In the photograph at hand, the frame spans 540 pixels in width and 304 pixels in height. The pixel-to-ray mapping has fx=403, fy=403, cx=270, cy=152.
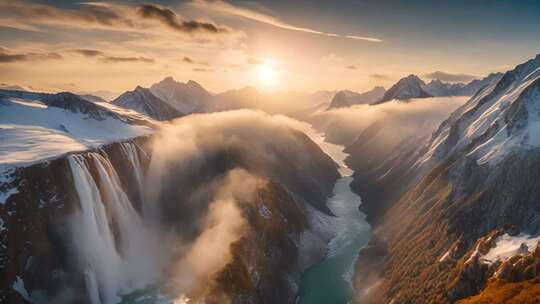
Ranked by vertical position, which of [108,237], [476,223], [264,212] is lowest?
[108,237]

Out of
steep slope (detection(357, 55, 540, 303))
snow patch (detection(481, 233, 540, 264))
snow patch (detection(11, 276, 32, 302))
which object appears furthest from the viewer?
snow patch (detection(11, 276, 32, 302))

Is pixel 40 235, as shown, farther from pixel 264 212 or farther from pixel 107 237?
pixel 264 212

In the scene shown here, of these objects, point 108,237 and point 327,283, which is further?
point 327,283

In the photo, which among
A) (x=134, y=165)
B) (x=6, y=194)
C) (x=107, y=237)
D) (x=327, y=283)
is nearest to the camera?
(x=6, y=194)

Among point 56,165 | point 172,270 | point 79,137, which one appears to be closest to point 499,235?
point 172,270

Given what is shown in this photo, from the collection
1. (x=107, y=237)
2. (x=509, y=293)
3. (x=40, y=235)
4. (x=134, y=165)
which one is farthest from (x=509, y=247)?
(x=134, y=165)

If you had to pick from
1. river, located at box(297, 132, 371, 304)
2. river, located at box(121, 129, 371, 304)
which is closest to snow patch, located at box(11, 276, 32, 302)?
river, located at box(121, 129, 371, 304)

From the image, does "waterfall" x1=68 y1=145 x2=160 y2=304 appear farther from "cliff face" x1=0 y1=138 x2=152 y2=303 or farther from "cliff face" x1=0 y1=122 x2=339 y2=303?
"cliff face" x1=0 y1=138 x2=152 y2=303
